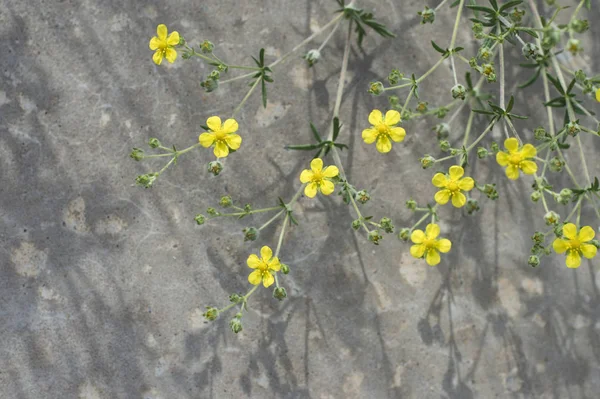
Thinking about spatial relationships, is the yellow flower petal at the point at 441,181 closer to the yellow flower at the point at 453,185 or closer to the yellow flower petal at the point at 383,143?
the yellow flower at the point at 453,185

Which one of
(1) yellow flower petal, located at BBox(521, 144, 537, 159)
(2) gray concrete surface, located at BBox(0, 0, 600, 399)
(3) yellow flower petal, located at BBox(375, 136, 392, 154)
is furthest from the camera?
(2) gray concrete surface, located at BBox(0, 0, 600, 399)

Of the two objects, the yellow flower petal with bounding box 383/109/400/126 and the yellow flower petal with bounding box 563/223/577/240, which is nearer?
the yellow flower petal with bounding box 563/223/577/240

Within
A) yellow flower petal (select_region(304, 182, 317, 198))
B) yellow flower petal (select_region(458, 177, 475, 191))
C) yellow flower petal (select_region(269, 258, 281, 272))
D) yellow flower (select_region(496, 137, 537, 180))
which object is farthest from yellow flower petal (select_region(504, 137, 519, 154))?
yellow flower petal (select_region(269, 258, 281, 272))

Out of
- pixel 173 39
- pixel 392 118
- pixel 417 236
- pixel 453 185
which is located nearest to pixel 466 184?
pixel 453 185

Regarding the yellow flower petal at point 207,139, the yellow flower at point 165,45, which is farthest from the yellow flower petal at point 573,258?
the yellow flower at point 165,45

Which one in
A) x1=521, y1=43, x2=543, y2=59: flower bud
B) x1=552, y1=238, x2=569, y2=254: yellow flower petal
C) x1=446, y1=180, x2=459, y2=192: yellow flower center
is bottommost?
x1=552, y1=238, x2=569, y2=254: yellow flower petal

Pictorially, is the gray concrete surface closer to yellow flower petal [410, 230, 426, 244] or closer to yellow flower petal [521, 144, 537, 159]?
yellow flower petal [410, 230, 426, 244]

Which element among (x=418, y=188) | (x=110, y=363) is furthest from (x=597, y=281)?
(x=110, y=363)
